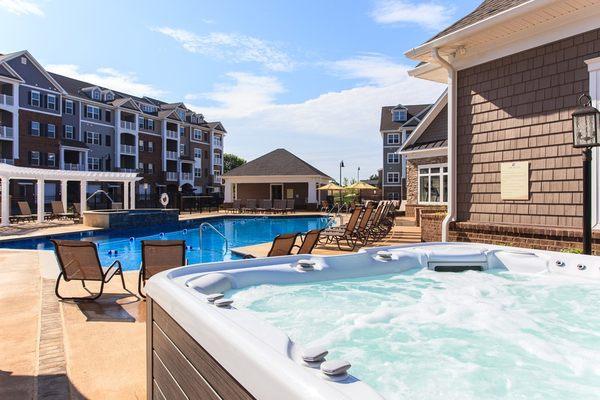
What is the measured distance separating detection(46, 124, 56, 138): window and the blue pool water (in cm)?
1611

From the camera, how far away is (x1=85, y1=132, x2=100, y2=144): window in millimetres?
34469

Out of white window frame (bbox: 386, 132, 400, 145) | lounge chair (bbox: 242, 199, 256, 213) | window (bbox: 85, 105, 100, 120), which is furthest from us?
white window frame (bbox: 386, 132, 400, 145)

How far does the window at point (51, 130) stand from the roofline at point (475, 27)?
97.3ft

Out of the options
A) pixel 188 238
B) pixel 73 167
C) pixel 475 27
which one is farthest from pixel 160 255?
pixel 73 167

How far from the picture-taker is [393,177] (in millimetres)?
36969

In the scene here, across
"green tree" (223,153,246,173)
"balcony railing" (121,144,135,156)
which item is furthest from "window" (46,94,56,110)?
"green tree" (223,153,246,173)

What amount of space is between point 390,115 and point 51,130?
26.4 metres

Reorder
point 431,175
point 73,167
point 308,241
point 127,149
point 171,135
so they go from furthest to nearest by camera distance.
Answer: point 171,135 → point 127,149 → point 73,167 → point 431,175 → point 308,241

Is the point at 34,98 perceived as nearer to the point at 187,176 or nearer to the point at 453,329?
the point at 187,176

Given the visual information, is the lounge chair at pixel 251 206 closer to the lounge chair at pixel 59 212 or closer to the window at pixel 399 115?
the lounge chair at pixel 59 212

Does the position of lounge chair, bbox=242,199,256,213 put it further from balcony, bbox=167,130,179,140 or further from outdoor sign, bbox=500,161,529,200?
outdoor sign, bbox=500,161,529,200

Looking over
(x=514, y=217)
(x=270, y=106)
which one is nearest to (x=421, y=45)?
(x=514, y=217)

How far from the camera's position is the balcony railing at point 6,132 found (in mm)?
27219

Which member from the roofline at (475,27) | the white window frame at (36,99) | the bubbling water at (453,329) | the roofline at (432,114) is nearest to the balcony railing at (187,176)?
the white window frame at (36,99)
